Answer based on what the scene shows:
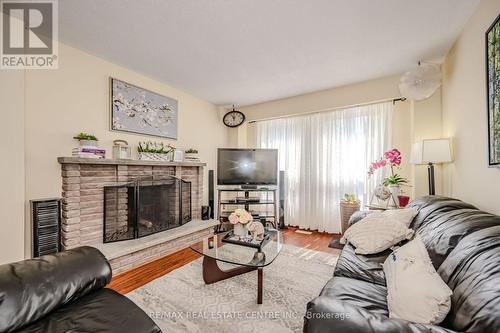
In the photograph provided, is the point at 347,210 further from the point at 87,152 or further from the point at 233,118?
the point at 87,152

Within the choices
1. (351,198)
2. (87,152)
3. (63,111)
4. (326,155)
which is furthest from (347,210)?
(63,111)

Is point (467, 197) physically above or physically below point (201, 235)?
above

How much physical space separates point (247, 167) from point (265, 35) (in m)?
2.30

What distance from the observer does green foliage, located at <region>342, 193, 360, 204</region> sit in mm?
3354

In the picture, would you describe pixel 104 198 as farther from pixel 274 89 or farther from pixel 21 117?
pixel 274 89

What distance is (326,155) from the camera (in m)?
3.82

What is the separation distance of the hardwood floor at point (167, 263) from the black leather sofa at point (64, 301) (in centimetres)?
98

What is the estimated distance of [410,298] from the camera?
38.8 inches

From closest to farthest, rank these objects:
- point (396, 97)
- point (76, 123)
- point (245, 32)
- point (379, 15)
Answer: point (379, 15) → point (245, 32) → point (76, 123) → point (396, 97)

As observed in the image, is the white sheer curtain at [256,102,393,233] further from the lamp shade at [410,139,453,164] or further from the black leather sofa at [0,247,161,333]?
the black leather sofa at [0,247,161,333]

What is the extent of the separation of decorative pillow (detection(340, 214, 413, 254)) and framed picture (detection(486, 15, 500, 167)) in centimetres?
75

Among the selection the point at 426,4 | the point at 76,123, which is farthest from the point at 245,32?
the point at 76,123

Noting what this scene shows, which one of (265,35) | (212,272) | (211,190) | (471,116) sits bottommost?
(212,272)

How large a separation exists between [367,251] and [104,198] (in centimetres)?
284
